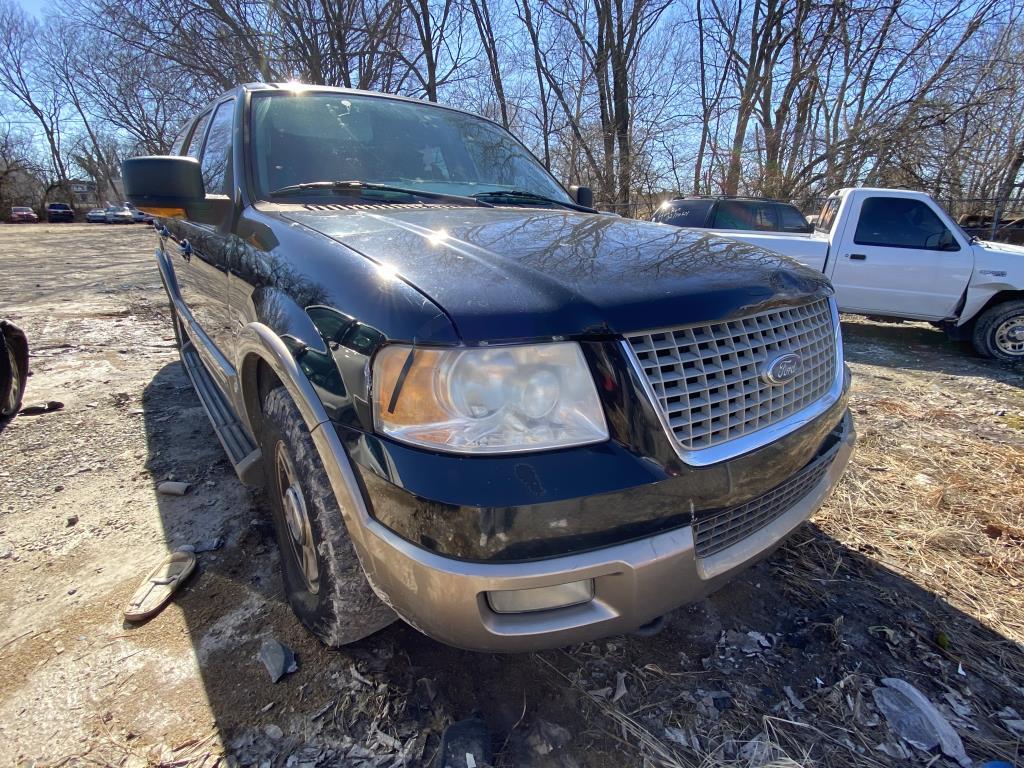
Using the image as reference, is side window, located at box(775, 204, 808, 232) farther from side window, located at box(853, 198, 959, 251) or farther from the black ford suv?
the black ford suv

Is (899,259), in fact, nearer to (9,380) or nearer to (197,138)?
(197,138)

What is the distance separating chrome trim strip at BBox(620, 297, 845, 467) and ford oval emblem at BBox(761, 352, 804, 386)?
126 mm

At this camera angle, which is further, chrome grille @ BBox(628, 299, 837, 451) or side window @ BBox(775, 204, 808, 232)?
side window @ BBox(775, 204, 808, 232)

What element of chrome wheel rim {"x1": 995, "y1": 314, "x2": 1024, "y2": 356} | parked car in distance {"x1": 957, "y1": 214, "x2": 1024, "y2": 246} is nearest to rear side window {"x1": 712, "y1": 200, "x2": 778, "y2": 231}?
chrome wheel rim {"x1": 995, "y1": 314, "x2": 1024, "y2": 356}

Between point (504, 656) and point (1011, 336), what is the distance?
6.95 meters

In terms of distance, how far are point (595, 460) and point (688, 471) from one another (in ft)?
0.84

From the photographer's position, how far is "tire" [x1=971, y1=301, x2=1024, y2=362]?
572cm

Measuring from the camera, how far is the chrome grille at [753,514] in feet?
4.51

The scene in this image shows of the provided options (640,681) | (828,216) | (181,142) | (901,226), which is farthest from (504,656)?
(828,216)

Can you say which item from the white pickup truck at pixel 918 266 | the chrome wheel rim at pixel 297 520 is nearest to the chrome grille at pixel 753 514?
the chrome wheel rim at pixel 297 520

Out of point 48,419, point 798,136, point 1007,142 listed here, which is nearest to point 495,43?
point 798,136

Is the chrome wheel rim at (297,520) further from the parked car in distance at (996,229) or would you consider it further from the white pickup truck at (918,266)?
the parked car in distance at (996,229)

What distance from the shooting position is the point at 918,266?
19.6 feet

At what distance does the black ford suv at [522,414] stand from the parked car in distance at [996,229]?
1458cm
